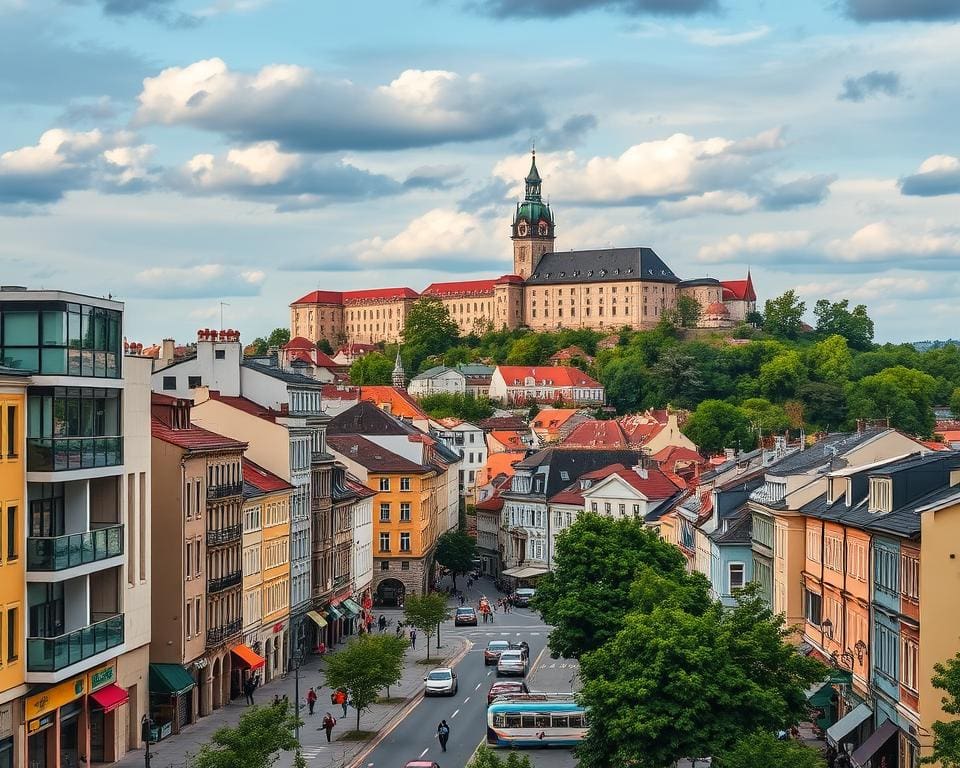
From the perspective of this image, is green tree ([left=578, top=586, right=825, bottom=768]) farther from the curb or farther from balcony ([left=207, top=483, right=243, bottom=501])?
balcony ([left=207, top=483, right=243, bottom=501])

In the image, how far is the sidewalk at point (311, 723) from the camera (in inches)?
2240

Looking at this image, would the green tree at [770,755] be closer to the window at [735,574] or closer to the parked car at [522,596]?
the window at [735,574]

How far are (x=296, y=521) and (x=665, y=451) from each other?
8015 cm

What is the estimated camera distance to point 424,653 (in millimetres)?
92625

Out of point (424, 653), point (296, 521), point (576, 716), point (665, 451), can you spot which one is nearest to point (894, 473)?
point (576, 716)

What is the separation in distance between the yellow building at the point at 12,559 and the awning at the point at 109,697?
605 cm

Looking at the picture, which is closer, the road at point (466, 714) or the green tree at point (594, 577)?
the road at point (466, 714)

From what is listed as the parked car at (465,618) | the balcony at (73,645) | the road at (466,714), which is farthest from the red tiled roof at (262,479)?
the parked car at (465,618)

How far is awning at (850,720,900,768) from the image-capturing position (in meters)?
50.1

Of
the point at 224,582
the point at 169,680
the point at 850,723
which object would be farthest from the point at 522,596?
the point at 850,723

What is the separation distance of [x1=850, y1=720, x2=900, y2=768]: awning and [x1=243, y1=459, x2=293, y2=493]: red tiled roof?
105 ft

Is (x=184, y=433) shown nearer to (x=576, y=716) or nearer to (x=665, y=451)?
(x=576, y=716)

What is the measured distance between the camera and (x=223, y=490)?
68938 mm

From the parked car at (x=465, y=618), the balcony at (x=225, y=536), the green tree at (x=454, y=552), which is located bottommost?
the parked car at (x=465, y=618)
